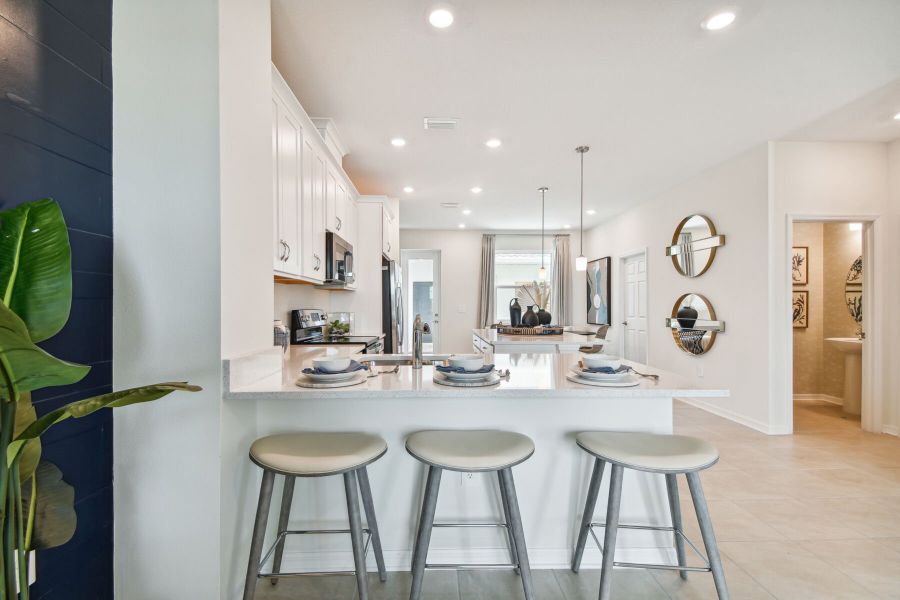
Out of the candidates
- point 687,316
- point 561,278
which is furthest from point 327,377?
point 561,278

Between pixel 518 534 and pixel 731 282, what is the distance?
3687 millimetres

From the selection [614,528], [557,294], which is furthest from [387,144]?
[557,294]

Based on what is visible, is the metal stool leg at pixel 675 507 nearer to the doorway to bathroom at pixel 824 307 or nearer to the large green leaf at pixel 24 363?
the large green leaf at pixel 24 363

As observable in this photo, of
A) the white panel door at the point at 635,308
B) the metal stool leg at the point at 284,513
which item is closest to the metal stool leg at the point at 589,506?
the metal stool leg at the point at 284,513

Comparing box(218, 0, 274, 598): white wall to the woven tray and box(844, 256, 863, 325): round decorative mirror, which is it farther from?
box(844, 256, 863, 325): round decorative mirror

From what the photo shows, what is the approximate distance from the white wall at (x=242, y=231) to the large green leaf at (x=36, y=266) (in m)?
0.52

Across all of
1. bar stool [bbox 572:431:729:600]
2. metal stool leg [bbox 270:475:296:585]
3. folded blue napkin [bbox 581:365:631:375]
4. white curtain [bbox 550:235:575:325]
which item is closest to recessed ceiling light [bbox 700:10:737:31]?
folded blue napkin [bbox 581:365:631:375]

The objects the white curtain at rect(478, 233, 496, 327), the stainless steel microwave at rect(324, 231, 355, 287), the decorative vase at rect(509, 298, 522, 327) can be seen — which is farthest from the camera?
the white curtain at rect(478, 233, 496, 327)

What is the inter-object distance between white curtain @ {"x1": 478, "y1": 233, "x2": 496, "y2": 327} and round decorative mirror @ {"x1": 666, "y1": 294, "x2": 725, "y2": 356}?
3291 mm

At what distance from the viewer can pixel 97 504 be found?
1.33 metres

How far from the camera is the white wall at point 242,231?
1.42 m

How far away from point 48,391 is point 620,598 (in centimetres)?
205

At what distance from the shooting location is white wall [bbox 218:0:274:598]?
1.42 metres

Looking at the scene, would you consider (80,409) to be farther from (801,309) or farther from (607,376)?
(801,309)
